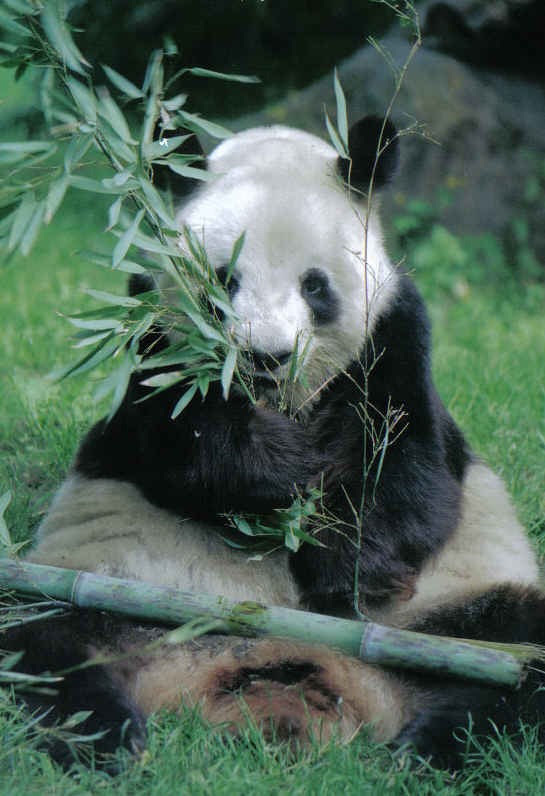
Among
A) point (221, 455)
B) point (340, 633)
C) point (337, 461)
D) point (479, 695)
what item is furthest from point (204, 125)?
point (479, 695)

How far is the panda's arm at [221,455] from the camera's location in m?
3.14

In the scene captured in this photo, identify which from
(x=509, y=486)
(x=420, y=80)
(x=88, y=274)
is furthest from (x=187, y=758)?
(x=420, y=80)

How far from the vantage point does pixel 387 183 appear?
3.55m

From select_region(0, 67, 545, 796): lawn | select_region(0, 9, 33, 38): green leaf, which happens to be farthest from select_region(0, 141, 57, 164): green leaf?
select_region(0, 67, 545, 796): lawn

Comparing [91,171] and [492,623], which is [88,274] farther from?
[492,623]

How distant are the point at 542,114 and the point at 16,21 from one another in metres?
6.19

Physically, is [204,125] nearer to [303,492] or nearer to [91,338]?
[91,338]

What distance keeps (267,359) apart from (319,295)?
0.36 m

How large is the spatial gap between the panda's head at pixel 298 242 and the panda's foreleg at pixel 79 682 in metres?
0.88

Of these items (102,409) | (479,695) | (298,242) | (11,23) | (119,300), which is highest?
(11,23)

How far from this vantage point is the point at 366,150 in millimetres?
3461

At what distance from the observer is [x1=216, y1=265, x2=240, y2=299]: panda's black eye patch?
3.08 m

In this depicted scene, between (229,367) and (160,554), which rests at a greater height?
(229,367)

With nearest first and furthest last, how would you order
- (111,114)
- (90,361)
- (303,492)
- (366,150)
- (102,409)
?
(111,114) < (90,361) < (303,492) < (366,150) < (102,409)
